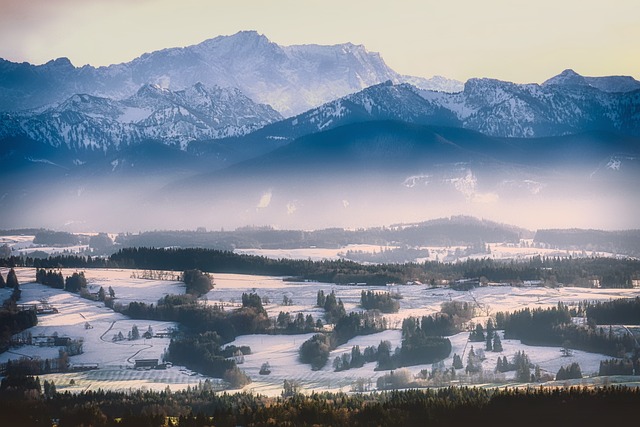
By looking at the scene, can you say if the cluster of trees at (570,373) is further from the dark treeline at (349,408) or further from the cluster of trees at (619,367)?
the dark treeline at (349,408)

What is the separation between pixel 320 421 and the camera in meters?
154

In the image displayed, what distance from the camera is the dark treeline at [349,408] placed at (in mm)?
153750

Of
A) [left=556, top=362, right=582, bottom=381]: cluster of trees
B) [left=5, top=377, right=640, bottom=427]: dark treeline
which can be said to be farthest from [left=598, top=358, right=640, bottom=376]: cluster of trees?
[left=5, top=377, right=640, bottom=427]: dark treeline

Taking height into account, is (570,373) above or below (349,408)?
above

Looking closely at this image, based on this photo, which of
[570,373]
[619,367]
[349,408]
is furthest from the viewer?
[619,367]

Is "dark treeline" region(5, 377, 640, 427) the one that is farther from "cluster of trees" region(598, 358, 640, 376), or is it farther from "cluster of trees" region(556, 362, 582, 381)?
"cluster of trees" region(598, 358, 640, 376)

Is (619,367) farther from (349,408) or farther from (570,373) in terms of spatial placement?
(349,408)

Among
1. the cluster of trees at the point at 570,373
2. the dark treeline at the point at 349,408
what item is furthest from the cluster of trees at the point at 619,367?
the dark treeline at the point at 349,408

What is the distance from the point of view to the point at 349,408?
162125 mm

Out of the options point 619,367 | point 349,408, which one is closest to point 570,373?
point 619,367

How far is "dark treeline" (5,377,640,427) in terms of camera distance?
6053 inches

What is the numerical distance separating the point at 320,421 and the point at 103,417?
2710 centimetres

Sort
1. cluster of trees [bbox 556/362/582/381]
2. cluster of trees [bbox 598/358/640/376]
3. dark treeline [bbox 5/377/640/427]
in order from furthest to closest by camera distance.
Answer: cluster of trees [bbox 598/358/640/376], cluster of trees [bbox 556/362/582/381], dark treeline [bbox 5/377/640/427]

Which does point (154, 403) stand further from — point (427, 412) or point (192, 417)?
point (427, 412)
